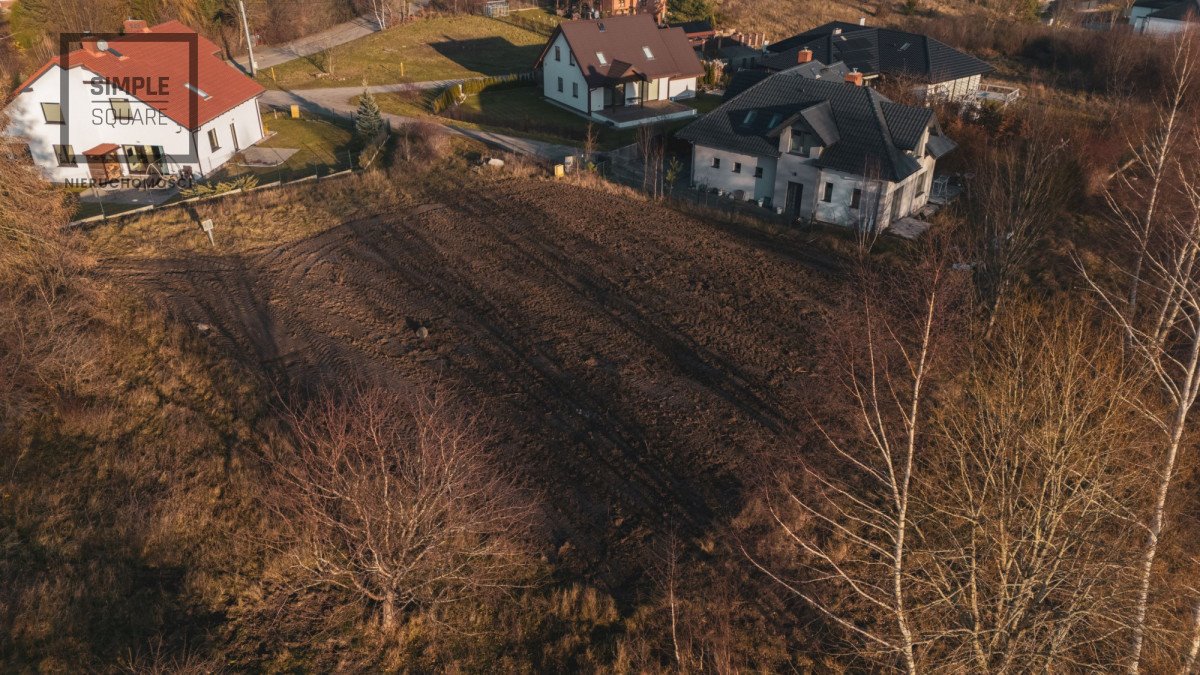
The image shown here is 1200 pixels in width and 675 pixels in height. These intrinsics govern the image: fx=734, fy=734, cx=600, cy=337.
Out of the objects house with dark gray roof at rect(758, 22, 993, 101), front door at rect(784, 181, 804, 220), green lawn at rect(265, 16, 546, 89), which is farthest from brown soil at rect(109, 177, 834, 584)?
green lawn at rect(265, 16, 546, 89)

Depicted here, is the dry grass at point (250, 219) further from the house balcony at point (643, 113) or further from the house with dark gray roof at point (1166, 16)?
the house with dark gray roof at point (1166, 16)

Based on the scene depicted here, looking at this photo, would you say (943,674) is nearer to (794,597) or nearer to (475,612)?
(794,597)

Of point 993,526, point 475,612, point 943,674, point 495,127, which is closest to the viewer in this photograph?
point 943,674

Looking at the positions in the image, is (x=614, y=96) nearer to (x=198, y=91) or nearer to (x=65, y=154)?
(x=198, y=91)

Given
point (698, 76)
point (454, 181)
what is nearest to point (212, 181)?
point (454, 181)

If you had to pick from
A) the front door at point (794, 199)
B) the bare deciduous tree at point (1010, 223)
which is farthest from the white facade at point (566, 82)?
the bare deciduous tree at point (1010, 223)
